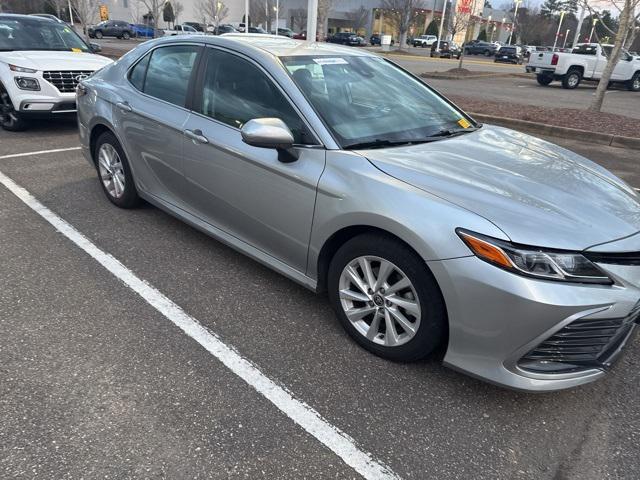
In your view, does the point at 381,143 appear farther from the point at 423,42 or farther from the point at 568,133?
the point at 423,42

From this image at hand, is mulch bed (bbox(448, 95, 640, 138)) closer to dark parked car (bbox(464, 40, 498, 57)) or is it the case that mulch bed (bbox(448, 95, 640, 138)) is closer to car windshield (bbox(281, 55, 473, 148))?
car windshield (bbox(281, 55, 473, 148))

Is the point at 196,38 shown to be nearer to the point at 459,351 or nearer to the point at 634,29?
the point at 459,351

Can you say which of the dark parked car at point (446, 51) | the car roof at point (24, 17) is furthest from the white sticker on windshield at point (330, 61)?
the dark parked car at point (446, 51)

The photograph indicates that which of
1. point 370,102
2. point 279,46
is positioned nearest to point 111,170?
point 279,46

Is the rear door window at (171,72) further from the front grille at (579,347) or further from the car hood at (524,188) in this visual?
the front grille at (579,347)

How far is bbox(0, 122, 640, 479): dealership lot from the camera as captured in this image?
2162mm

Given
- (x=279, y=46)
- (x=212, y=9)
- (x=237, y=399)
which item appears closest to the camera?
(x=237, y=399)

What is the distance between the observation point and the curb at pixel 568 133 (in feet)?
27.7

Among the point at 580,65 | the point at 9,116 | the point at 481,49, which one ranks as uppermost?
the point at 580,65

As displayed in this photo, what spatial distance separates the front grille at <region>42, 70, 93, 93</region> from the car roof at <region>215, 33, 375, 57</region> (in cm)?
447

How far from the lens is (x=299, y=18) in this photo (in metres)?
67.1

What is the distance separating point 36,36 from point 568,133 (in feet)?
30.1

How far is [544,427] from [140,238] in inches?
129

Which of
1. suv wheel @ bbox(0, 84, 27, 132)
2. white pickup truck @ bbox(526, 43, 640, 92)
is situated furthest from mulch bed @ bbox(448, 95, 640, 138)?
white pickup truck @ bbox(526, 43, 640, 92)
